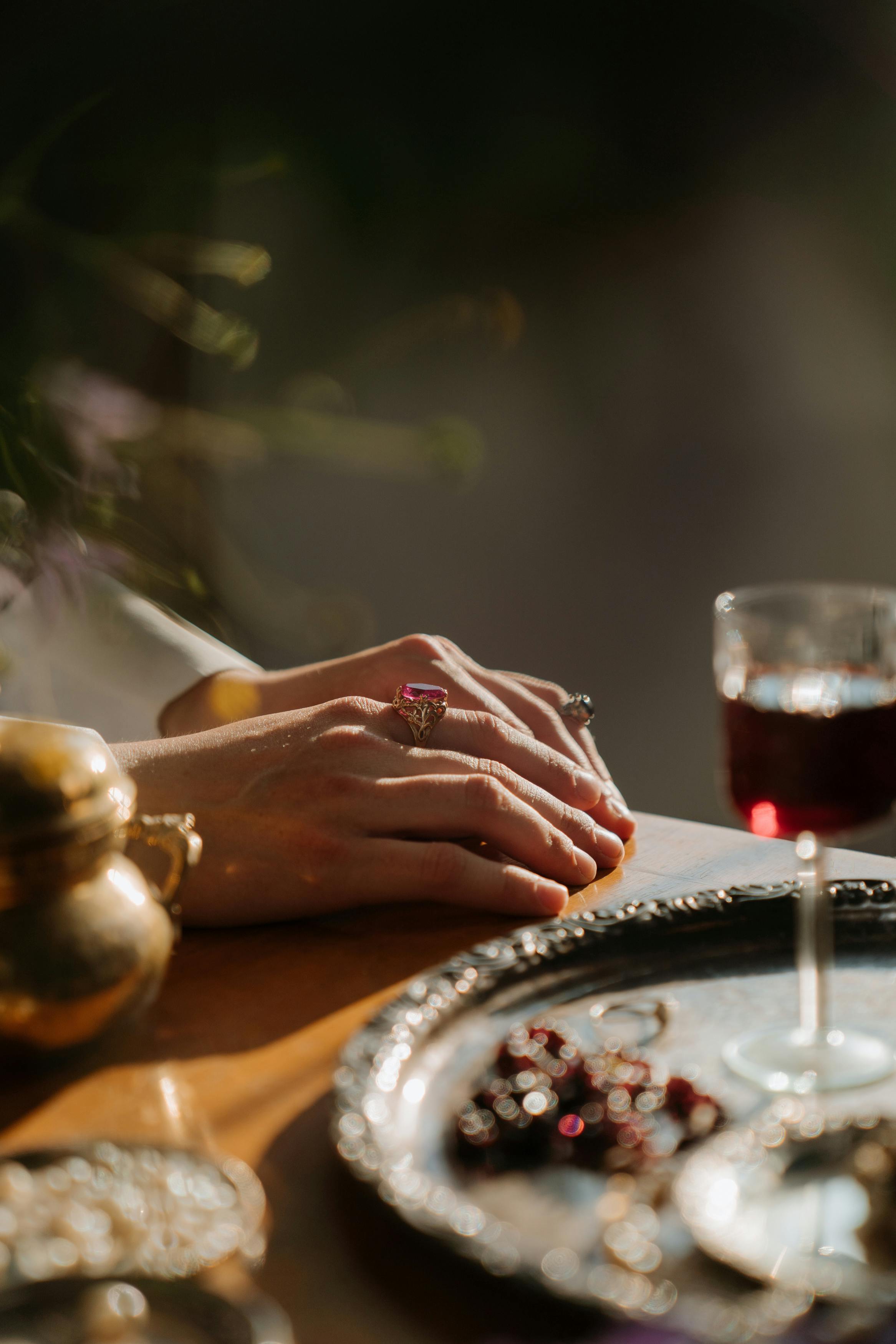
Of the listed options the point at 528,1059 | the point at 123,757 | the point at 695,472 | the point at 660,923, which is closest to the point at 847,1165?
the point at 528,1059

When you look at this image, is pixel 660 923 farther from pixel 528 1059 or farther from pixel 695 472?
pixel 695 472

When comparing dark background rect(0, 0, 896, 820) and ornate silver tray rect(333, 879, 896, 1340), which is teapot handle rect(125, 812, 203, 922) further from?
dark background rect(0, 0, 896, 820)

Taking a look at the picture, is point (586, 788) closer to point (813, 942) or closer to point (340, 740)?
point (340, 740)

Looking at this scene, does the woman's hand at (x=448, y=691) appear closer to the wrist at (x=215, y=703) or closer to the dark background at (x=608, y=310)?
the wrist at (x=215, y=703)

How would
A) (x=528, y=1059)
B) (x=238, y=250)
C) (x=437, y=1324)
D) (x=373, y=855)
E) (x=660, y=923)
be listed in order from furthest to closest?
(x=373, y=855) < (x=660, y=923) < (x=528, y=1059) < (x=437, y=1324) < (x=238, y=250)

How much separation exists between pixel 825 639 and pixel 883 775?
0.08 m

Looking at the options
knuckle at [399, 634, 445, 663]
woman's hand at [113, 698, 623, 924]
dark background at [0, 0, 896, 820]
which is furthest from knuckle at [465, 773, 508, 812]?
dark background at [0, 0, 896, 820]

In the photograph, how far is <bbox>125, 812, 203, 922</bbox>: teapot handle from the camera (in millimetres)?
652

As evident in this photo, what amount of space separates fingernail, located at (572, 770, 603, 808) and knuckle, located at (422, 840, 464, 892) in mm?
172

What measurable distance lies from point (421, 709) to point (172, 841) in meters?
0.31

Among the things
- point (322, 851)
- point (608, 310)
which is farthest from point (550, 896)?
point (608, 310)

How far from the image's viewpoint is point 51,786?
558 millimetres

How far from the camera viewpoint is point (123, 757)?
0.89 metres

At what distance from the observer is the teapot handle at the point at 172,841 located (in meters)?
0.65
